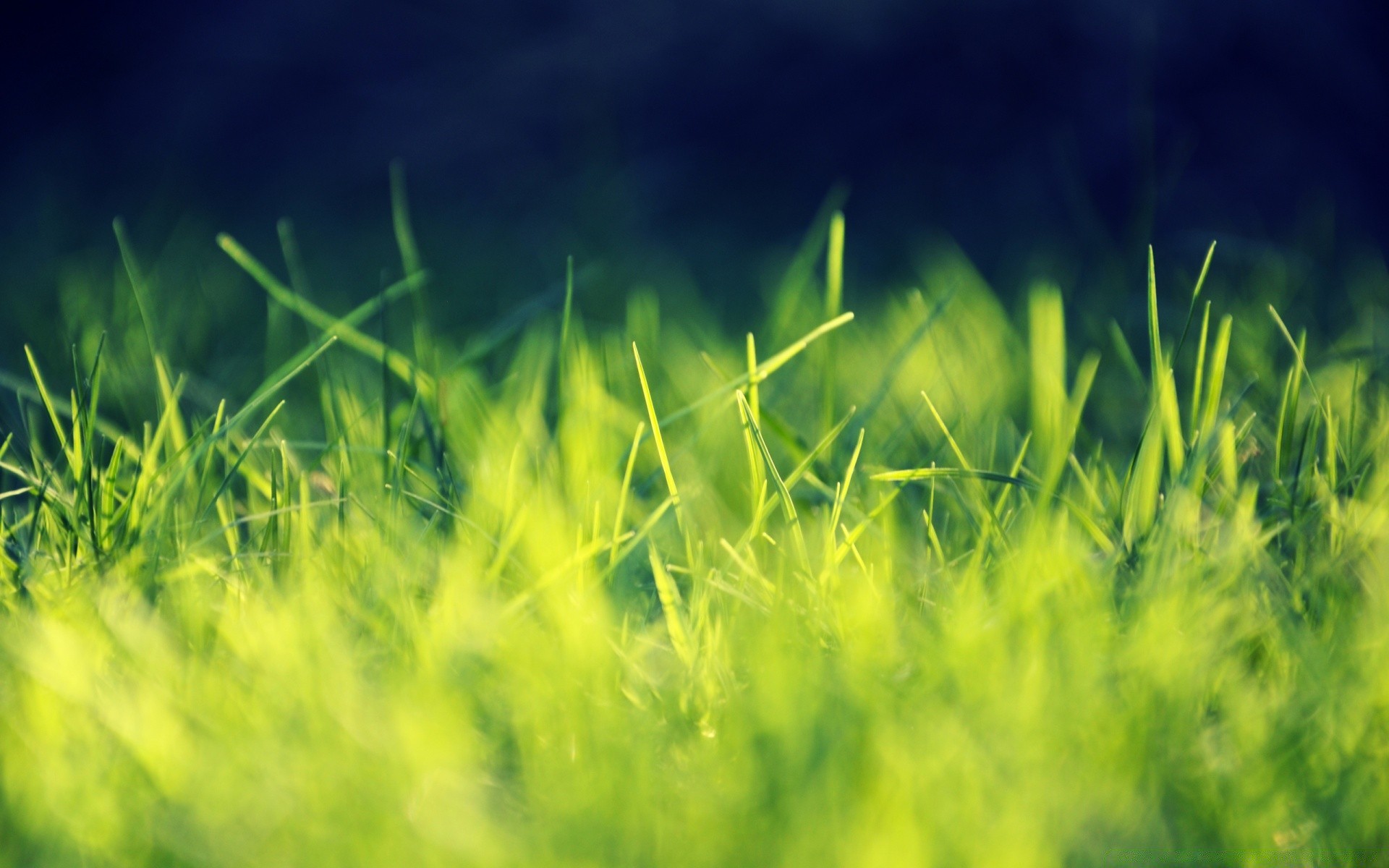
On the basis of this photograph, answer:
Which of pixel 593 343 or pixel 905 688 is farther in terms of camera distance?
pixel 593 343

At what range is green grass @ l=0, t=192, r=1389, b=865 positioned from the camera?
0.51 metres

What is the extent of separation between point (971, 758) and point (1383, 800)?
0.71ft

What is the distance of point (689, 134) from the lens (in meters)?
1.89

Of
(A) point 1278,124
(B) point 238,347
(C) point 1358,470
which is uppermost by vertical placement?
(A) point 1278,124

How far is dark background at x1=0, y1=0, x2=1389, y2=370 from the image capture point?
1.57 meters

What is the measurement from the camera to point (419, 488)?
0.83m

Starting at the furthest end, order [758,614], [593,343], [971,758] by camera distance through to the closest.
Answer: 1. [593,343]
2. [758,614]
3. [971,758]

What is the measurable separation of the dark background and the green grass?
63 centimetres

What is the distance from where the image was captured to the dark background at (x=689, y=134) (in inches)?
61.9

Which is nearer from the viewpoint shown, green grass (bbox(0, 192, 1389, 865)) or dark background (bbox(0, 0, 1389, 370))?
green grass (bbox(0, 192, 1389, 865))

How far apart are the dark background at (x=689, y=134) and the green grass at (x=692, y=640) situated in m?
0.63

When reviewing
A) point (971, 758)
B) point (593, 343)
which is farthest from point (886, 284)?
point (971, 758)

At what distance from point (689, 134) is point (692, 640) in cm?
144

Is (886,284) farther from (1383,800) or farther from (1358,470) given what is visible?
(1383,800)
